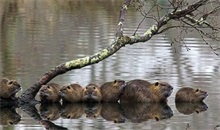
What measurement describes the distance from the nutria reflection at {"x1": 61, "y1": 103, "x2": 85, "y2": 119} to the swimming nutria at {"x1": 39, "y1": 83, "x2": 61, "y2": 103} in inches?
6.8

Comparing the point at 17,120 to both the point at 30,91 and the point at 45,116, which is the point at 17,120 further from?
the point at 30,91

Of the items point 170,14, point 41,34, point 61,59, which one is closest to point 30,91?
point 170,14

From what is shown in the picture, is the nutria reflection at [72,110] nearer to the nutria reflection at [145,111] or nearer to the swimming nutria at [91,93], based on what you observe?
the swimming nutria at [91,93]

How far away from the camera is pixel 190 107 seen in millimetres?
12219

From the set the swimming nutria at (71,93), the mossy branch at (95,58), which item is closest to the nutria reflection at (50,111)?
the swimming nutria at (71,93)

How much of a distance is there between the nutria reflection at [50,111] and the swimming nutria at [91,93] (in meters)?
0.42

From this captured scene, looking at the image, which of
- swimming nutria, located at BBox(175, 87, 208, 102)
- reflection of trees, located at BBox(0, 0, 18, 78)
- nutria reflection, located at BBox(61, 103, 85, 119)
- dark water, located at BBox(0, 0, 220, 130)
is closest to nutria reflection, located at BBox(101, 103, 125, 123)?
dark water, located at BBox(0, 0, 220, 130)

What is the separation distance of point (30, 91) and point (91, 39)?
914cm

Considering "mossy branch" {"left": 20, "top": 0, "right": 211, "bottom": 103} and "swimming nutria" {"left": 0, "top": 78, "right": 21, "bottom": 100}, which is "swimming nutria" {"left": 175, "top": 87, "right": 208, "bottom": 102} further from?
"swimming nutria" {"left": 0, "top": 78, "right": 21, "bottom": 100}

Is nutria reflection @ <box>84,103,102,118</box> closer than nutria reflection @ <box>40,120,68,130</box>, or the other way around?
nutria reflection @ <box>40,120,68,130</box>

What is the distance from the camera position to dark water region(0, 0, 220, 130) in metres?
11.1

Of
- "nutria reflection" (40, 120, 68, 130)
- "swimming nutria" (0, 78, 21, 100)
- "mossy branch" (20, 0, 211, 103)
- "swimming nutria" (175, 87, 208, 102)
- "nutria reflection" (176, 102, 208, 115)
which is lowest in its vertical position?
"nutria reflection" (176, 102, 208, 115)

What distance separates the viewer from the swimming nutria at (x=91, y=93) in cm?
1223

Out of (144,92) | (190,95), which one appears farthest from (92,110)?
(190,95)
